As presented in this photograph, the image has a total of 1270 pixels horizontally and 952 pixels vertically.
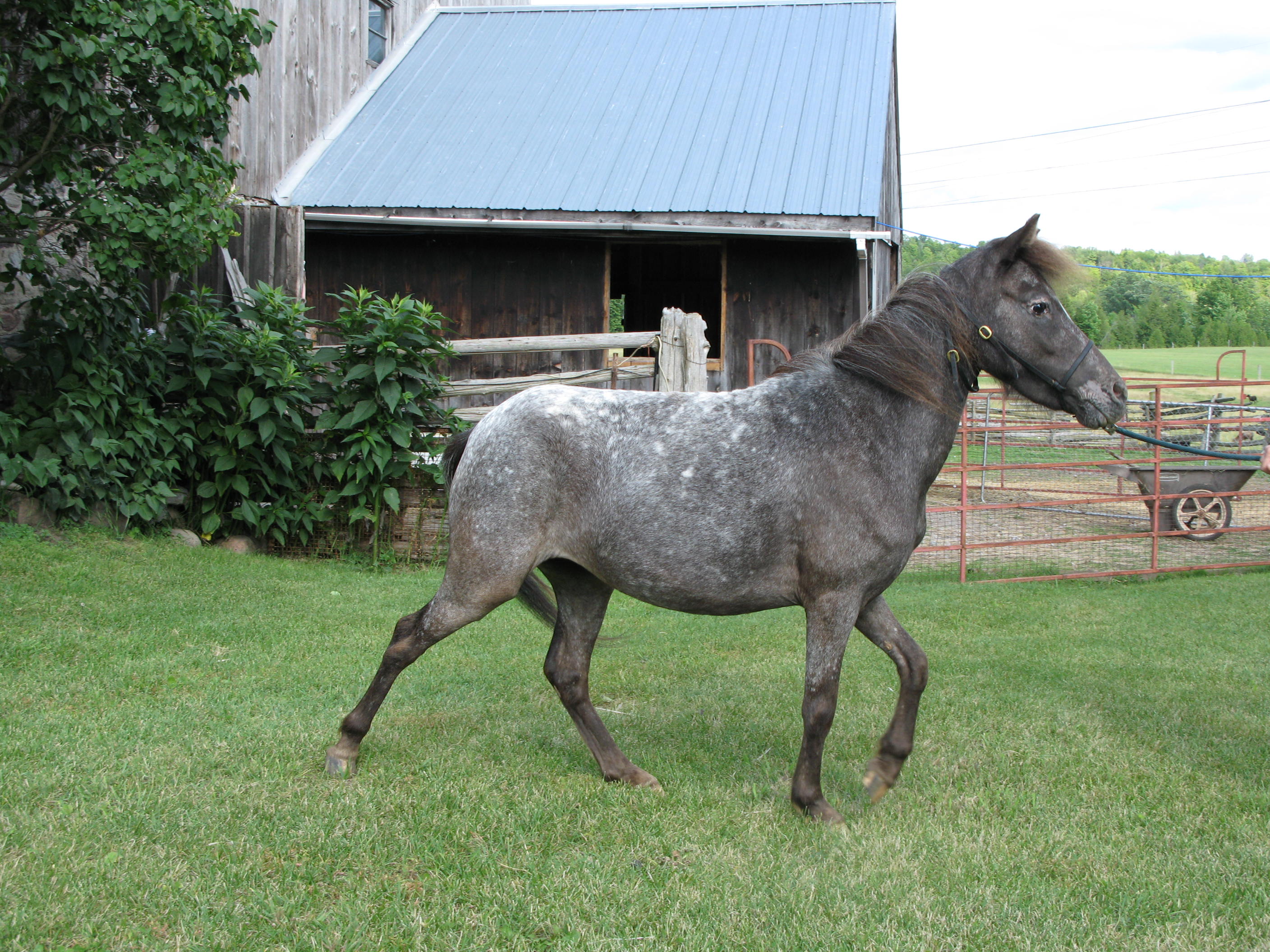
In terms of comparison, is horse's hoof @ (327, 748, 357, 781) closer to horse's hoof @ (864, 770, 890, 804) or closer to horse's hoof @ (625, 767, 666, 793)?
horse's hoof @ (625, 767, 666, 793)

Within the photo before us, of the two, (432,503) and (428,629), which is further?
(432,503)

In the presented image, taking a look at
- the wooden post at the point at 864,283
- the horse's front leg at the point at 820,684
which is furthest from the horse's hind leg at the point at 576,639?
the wooden post at the point at 864,283

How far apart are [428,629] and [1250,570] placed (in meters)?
9.56

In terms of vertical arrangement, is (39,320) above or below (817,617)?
above

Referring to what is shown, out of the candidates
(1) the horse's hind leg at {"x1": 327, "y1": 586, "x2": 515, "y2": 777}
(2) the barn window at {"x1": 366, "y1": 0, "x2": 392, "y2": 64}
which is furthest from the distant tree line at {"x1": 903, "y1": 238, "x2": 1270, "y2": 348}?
(1) the horse's hind leg at {"x1": 327, "y1": 586, "x2": 515, "y2": 777}

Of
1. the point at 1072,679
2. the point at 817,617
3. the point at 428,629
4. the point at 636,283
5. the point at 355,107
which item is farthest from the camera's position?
the point at 636,283

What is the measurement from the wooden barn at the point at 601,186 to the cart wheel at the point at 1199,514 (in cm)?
442

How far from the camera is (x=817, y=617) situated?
3.75 metres

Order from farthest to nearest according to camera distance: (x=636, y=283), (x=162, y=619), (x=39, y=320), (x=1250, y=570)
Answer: (x=636, y=283) < (x=1250, y=570) < (x=39, y=320) < (x=162, y=619)

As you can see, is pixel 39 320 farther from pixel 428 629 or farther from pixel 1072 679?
pixel 1072 679

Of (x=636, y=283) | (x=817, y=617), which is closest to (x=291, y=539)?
(x=817, y=617)

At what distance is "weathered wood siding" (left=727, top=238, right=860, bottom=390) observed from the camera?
12.2m

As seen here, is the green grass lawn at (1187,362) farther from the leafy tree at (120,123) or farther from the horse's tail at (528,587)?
the horse's tail at (528,587)

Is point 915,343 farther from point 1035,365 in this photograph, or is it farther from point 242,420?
point 242,420
